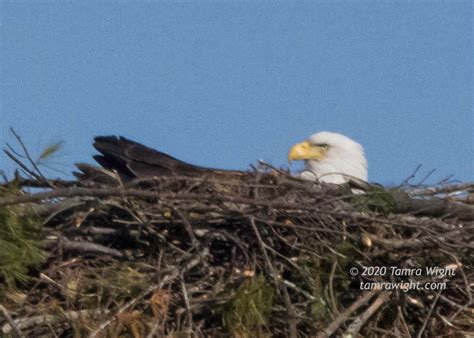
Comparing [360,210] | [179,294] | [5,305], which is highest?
[360,210]

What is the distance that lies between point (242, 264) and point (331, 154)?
9.71 feet

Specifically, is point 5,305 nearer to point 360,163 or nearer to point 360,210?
point 360,210

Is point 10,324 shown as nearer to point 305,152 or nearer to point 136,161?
point 136,161

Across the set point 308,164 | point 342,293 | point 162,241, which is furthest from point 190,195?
point 308,164

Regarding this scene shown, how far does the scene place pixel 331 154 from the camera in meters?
10.0

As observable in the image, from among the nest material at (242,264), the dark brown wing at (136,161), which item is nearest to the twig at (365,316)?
the nest material at (242,264)

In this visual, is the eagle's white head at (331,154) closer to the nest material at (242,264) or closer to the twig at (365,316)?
the nest material at (242,264)

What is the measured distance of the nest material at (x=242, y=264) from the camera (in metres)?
6.90

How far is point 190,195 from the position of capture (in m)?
7.05

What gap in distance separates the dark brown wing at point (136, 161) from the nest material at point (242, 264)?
0.60 m

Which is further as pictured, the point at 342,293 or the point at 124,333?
the point at 342,293

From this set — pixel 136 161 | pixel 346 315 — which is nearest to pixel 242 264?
pixel 346 315

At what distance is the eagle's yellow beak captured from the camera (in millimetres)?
9961

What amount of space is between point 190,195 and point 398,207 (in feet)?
4.22
